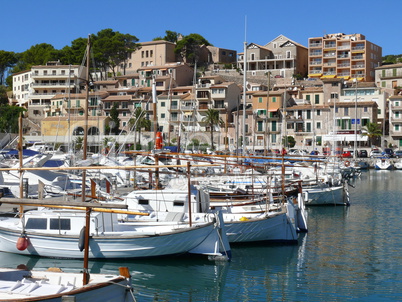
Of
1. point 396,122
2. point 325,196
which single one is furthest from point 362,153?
point 325,196

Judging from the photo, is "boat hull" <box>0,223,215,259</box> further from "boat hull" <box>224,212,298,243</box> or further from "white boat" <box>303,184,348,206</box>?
"white boat" <box>303,184,348,206</box>

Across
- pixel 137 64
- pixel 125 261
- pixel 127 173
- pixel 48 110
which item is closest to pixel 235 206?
pixel 125 261

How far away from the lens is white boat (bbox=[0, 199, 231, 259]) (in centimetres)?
2128

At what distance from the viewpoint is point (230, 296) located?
1844cm

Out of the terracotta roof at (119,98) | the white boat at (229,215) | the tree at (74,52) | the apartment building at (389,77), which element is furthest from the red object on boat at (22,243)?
the tree at (74,52)

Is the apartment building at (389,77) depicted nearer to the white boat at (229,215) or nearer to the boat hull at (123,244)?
the white boat at (229,215)

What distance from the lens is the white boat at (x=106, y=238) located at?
21.3m

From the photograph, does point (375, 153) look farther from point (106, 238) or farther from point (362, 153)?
point (106, 238)

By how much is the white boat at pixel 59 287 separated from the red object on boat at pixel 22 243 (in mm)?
5356

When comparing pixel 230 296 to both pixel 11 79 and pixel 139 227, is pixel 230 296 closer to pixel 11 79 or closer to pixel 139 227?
pixel 139 227

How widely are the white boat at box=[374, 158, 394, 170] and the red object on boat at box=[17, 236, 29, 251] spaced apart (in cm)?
6682

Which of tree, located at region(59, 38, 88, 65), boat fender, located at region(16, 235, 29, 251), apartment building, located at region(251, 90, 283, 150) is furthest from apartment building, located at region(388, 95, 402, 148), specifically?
boat fender, located at region(16, 235, 29, 251)

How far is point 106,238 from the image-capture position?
835 inches

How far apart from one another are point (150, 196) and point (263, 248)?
547 cm
